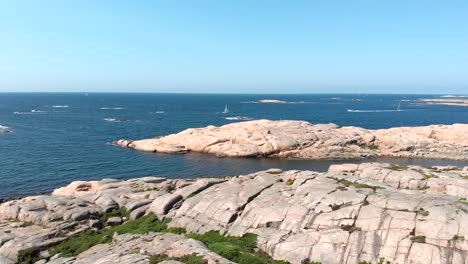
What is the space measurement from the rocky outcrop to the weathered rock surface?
43.4 metres

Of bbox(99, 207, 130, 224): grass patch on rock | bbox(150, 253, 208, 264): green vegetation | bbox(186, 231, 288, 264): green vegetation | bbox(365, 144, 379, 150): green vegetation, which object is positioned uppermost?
bbox(150, 253, 208, 264): green vegetation

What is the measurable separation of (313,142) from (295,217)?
200 ft

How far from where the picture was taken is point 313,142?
88.6m

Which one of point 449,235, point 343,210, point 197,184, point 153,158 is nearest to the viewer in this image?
point 449,235

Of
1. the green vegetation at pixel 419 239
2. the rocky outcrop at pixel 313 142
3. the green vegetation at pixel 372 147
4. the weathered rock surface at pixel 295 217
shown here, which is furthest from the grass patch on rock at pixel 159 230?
the green vegetation at pixel 372 147

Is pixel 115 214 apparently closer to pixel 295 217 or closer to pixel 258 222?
pixel 258 222

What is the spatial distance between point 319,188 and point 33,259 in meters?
23.8

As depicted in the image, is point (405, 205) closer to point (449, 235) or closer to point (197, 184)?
point (449, 235)

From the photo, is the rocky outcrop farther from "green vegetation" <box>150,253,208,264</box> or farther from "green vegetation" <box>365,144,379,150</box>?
"green vegetation" <box>150,253,208,264</box>

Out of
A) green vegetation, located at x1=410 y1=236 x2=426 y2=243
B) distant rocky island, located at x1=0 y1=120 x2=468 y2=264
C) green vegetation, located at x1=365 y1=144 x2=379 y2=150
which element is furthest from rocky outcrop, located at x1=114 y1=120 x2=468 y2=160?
green vegetation, located at x1=410 y1=236 x2=426 y2=243

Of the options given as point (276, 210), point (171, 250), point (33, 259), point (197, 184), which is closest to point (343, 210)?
point (276, 210)

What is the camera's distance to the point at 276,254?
26.6 metres

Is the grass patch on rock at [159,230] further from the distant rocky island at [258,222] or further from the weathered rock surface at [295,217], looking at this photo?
the weathered rock surface at [295,217]

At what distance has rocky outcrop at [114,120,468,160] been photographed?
86.5 m
